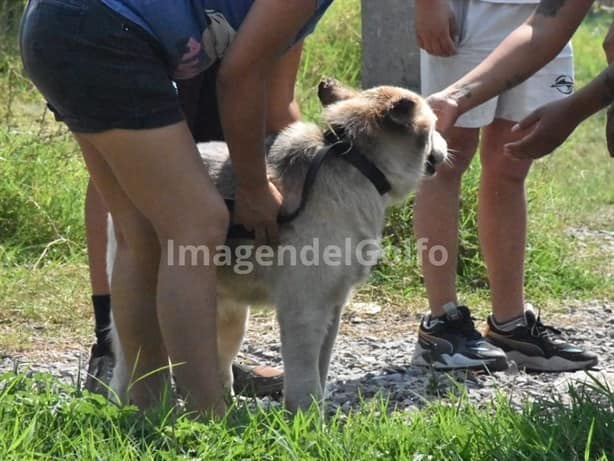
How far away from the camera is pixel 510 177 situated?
452 cm

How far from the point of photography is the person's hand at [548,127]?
3.29 m

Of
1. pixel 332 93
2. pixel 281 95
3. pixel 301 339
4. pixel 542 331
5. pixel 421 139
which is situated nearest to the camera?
pixel 301 339

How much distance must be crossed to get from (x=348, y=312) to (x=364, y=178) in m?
1.92

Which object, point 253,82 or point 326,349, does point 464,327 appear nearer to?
point 326,349

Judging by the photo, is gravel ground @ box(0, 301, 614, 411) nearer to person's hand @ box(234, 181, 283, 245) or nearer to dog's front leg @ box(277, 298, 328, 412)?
dog's front leg @ box(277, 298, 328, 412)

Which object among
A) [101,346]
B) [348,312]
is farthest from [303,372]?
[348,312]

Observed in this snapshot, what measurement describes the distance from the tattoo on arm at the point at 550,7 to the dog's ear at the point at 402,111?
0.61 metres

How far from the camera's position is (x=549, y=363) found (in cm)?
450

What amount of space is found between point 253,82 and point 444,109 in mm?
1047

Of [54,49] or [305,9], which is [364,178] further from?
[54,49]

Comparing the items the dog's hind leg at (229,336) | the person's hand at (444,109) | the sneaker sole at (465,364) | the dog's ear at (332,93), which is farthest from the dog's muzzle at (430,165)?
the sneaker sole at (465,364)

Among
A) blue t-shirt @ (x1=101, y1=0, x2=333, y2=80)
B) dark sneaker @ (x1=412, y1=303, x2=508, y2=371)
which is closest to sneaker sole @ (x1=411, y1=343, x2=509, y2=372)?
dark sneaker @ (x1=412, y1=303, x2=508, y2=371)

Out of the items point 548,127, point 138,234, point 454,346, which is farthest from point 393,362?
point 138,234

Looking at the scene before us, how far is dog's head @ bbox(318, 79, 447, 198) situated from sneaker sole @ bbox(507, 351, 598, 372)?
1164mm
